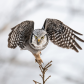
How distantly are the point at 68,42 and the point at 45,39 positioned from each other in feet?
1.83

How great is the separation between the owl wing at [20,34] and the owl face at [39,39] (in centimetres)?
19

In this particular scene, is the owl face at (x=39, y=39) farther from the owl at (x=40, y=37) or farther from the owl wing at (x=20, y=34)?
the owl wing at (x=20, y=34)

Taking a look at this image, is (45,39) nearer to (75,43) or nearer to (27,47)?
(27,47)

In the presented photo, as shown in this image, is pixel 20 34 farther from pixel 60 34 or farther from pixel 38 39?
pixel 60 34

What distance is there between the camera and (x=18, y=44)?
2656 millimetres

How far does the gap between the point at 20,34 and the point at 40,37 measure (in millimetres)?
421

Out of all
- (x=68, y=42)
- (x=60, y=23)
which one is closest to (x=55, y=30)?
(x=60, y=23)

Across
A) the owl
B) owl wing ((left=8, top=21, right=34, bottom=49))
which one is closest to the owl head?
the owl

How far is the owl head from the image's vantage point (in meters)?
2.42

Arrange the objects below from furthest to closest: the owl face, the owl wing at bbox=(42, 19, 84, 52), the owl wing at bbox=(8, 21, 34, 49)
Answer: the owl wing at bbox=(42, 19, 84, 52), the owl wing at bbox=(8, 21, 34, 49), the owl face

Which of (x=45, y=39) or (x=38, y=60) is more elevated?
(x=45, y=39)

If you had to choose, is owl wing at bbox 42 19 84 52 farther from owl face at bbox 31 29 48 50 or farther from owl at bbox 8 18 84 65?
owl face at bbox 31 29 48 50

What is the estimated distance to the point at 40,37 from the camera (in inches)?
96.7

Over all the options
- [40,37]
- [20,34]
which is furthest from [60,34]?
[20,34]
